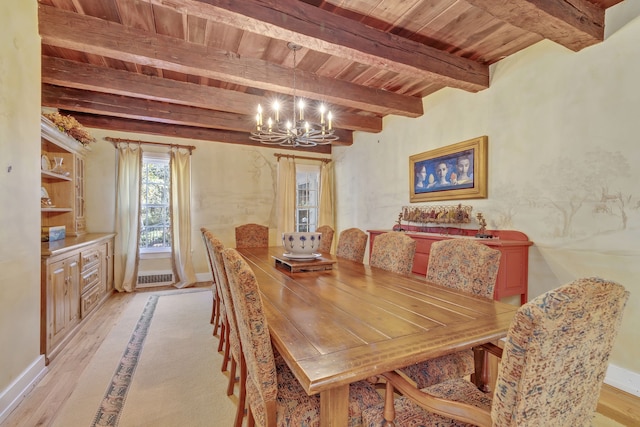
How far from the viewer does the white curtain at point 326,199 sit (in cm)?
559

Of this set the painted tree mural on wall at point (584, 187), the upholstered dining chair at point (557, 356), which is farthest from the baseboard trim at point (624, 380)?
the upholstered dining chair at point (557, 356)

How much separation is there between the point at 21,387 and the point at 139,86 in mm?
2784

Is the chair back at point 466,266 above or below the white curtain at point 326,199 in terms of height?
below

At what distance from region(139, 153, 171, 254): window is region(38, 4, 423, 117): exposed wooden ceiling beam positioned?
2.50 metres

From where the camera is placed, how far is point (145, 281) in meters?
4.58

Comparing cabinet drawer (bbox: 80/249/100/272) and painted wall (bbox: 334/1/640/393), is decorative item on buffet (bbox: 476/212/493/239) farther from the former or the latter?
cabinet drawer (bbox: 80/249/100/272)

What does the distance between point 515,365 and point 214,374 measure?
2.09m

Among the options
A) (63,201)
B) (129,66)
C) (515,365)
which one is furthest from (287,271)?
(63,201)

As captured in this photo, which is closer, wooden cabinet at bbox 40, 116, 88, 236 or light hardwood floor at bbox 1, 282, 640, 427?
light hardwood floor at bbox 1, 282, 640, 427

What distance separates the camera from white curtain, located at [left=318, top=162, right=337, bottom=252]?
5594mm

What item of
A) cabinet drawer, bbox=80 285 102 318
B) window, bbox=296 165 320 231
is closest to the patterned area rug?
cabinet drawer, bbox=80 285 102 318

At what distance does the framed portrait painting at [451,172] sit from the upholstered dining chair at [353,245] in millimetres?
1221

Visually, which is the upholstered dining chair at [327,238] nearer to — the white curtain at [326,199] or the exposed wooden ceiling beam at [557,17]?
the white curtain at [326,199]

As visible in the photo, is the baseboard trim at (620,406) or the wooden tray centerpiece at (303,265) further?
the wooden tray centerpiece at (303,265)
